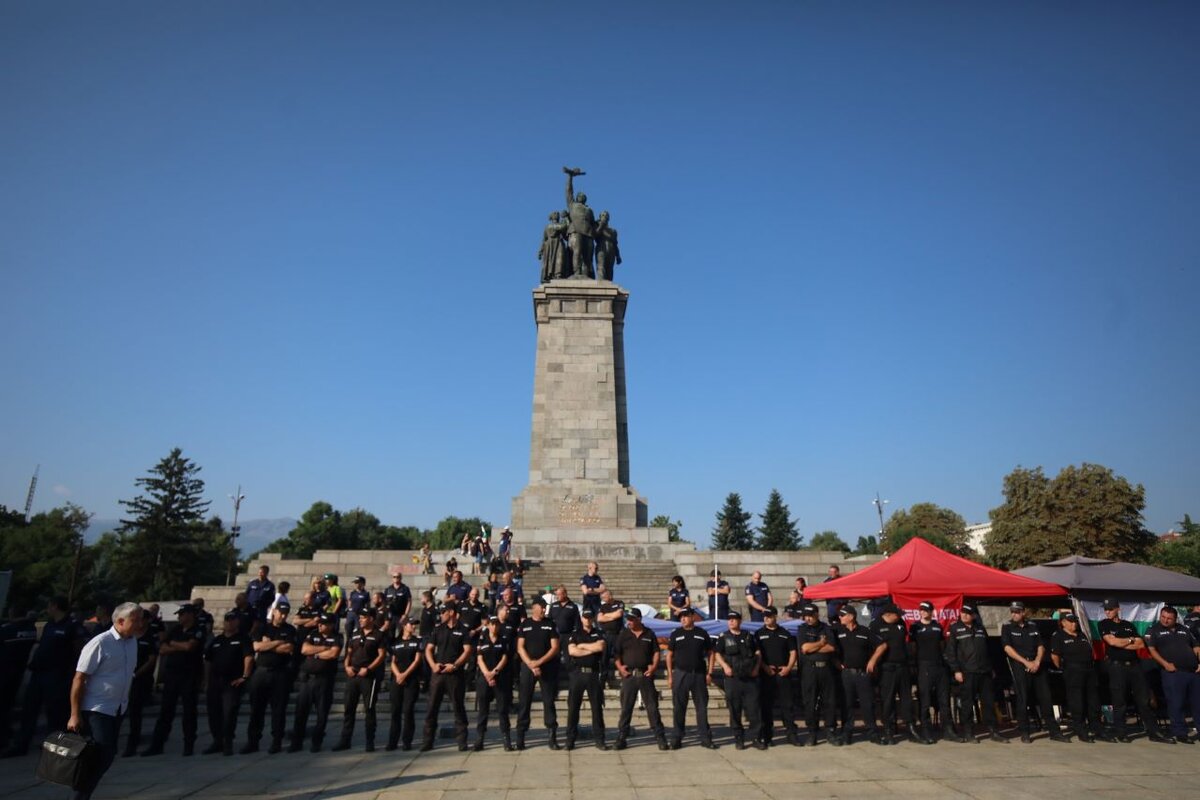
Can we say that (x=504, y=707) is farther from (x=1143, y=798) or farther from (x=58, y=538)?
(x=58, y=538)

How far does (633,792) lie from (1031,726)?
7.58 m

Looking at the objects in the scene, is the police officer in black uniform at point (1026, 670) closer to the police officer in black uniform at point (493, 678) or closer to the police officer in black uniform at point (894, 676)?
the police officer in black uniform at point (894, 676)

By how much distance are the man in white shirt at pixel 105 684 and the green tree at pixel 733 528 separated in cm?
5860

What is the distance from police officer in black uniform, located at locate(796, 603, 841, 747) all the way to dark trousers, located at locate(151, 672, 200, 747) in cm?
835

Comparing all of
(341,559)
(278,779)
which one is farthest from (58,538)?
(278,779)

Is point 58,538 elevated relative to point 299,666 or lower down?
elevated

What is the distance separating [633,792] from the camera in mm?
7066

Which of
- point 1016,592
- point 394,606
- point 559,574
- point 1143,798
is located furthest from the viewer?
point 559,574

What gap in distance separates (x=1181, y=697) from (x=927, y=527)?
181ft

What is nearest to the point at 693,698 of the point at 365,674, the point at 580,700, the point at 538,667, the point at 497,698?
the point at 580,700

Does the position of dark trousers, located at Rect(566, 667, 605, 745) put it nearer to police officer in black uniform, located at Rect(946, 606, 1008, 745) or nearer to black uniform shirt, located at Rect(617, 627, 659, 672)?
black uniform shirt, located at Rect(617, 627, 659, 672)

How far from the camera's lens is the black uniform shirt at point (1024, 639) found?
10453 millimetres

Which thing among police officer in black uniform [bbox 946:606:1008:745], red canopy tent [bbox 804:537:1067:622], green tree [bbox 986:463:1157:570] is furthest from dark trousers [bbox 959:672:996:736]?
green tree [bbox 986:463:1157:570]

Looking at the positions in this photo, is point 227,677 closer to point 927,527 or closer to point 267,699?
point 267,699
